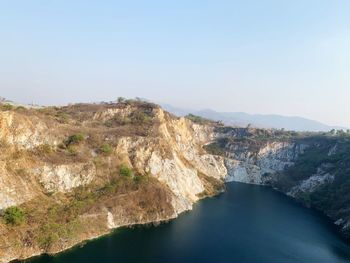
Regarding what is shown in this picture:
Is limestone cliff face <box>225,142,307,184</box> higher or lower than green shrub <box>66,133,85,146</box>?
lower

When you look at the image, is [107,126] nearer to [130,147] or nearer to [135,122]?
[135,122]

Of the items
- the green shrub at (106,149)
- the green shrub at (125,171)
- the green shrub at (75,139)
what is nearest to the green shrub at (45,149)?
the green shrub at (75,139)

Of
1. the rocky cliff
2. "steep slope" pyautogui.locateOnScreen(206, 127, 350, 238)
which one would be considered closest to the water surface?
the rocky cliff

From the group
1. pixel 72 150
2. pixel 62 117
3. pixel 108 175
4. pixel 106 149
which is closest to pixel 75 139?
pixel 72 150

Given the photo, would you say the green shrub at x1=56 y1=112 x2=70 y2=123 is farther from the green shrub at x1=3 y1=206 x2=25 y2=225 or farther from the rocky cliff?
the green shrub at x1=3 y1=206 x2=25 y2=225

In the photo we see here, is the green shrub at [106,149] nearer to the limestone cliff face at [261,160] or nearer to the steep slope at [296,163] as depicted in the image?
the steep slope at [296,163]

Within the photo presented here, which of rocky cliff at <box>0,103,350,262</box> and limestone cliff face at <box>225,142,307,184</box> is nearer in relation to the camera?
rocky cliff at <box>0,103,350,262</box>
